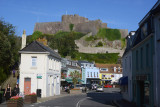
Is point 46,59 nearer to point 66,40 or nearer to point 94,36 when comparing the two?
point 66,40

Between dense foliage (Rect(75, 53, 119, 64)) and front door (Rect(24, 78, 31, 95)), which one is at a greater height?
dense foliage (Rect(75, 53, 119, 64))

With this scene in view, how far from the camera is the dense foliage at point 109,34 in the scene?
456 ft

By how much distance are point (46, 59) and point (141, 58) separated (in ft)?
56.5

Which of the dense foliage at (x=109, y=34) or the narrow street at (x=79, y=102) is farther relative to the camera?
the dense foliage at (x=109, y=34)

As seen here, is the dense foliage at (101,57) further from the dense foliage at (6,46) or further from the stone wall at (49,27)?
the dense foliage at (6,46)

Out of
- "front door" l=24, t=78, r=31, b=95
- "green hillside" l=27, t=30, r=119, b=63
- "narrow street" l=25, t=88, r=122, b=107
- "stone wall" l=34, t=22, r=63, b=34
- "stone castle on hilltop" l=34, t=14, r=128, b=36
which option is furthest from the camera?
"stone wall" l=34, t=22, r=63, b=34

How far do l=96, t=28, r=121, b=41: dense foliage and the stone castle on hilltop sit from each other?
8.03 feet

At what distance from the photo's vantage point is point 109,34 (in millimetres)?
140375

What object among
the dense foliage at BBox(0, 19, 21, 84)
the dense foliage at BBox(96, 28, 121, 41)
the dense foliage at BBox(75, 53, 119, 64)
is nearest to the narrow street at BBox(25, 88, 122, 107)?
the dense foliage at BBox(0, 19, 21, 84)

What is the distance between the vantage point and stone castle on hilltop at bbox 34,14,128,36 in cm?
14350

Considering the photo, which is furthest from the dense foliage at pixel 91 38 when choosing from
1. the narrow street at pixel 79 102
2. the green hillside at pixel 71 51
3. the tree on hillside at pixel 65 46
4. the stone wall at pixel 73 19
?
the narrow street at pixel 79 102

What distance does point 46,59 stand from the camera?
116ft

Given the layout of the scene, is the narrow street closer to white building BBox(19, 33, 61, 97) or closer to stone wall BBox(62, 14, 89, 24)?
white building BBox(19, 33, 61, 97)

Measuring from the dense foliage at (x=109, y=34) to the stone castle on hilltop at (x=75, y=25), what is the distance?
2.45m
